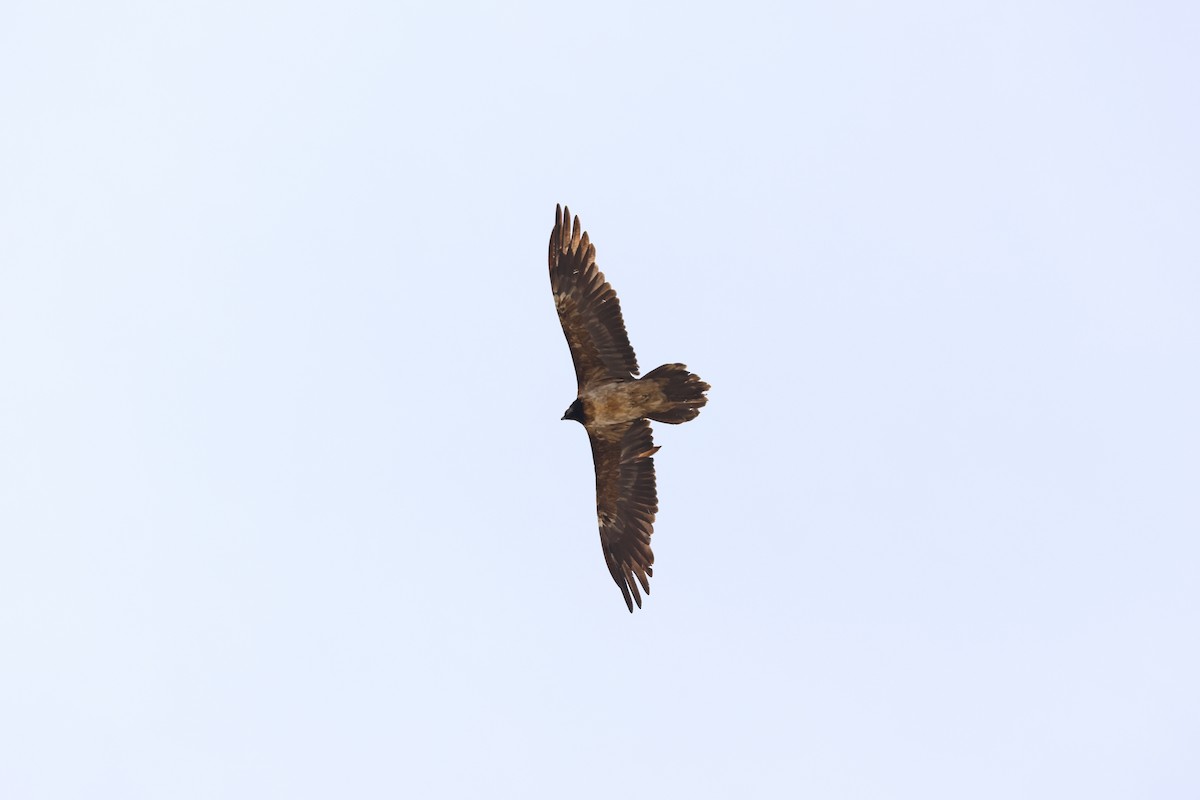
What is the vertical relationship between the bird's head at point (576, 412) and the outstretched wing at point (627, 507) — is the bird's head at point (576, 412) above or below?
above

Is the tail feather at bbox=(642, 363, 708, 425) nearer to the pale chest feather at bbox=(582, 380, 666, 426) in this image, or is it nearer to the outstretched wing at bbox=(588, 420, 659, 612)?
the pale chest feather at bbox=(582, 380, 666, 426)

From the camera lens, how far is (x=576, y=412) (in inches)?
813

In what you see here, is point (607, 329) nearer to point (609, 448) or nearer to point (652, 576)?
point (609, 448)

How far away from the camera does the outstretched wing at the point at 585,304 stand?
1997cm

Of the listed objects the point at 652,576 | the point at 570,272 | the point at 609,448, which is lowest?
the point at 652,576

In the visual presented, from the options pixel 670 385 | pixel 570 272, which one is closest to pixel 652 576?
pixel 670 385

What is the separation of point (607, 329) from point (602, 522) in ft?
11.1

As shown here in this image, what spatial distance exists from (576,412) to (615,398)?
2.69 feet

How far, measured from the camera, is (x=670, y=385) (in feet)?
64.3

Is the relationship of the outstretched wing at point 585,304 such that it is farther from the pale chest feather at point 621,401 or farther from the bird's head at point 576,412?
the bird's head at point 576,412

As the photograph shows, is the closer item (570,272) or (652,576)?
(570,272)

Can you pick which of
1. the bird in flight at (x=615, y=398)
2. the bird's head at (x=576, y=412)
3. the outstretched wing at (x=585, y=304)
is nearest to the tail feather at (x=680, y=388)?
the bird in flight at (x=615, y=398)

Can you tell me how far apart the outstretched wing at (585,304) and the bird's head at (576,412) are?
661 millimetres

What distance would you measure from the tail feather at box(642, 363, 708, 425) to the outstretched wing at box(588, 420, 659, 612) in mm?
1461
